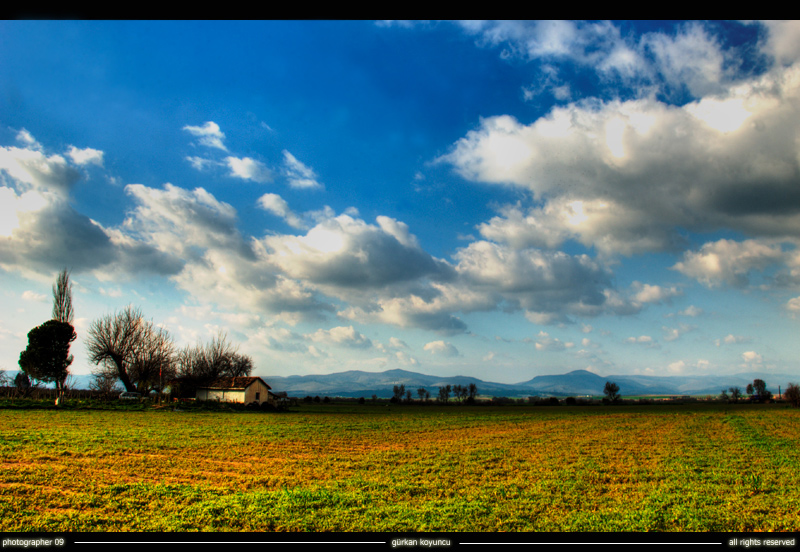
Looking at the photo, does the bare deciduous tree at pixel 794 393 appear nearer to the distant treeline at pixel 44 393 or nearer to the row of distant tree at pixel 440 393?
the row of distant tree at pixel 440 393

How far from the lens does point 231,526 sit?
6957mm

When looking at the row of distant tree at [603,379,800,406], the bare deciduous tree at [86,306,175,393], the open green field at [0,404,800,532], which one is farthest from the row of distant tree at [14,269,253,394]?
the row of distant tree at [603,379,800,406]

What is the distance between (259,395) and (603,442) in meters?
56.6

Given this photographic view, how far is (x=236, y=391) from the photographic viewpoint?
63.4 metres

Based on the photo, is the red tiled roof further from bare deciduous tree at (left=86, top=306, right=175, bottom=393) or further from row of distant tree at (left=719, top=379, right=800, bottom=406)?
row of distant tree at (left=719, top=379, right=800, bottom=406)

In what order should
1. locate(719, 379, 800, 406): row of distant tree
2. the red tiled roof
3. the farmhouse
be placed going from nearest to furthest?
the farmhouse < the red tiled roof < locate(719, 379, 800, 406): row of distant tree

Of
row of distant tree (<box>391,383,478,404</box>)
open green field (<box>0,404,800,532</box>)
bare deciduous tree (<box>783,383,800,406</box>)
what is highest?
open green field (<box>0,404,800,532</box>)

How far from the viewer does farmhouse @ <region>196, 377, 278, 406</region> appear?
6288cm

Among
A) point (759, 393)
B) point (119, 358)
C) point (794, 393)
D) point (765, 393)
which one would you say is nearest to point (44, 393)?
point (119, 358)

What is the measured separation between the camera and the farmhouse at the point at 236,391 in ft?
206

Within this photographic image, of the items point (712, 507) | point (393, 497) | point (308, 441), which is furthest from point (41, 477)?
point (712, 507)

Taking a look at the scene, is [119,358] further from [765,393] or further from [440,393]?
[765,393]

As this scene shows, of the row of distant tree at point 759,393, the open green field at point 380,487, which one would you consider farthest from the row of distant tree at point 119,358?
the row of distant tree at point 759,393
